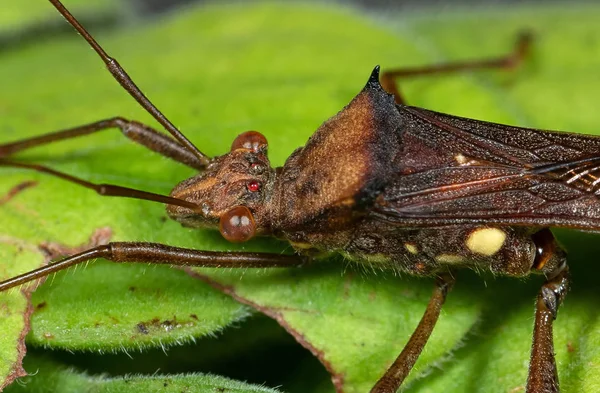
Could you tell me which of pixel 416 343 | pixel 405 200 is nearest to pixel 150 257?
pixel 405 200

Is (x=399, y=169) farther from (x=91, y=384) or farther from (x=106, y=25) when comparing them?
(x=106, y=25)

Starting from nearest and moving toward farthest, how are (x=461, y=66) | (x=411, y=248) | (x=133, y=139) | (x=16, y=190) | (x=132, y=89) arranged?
(x=411, y=248)
(x=132, y=89)
(x=16, y=190)
(x=133, y=139)
(x=461, y=66)

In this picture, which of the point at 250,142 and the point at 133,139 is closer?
the point at 250,142

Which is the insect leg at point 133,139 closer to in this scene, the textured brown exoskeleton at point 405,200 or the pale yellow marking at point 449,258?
the textured brown exoskeleton at point 405,200

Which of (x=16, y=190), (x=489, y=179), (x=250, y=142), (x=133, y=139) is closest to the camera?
(x=489, y=179)

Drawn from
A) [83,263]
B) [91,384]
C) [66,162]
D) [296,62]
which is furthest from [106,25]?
[91,384]

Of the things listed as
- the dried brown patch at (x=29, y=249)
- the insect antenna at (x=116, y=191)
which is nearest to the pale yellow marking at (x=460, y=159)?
the insect antenna at (x=116, y=191)

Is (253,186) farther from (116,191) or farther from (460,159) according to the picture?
(460,159)
